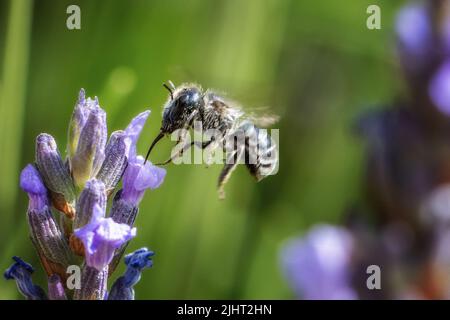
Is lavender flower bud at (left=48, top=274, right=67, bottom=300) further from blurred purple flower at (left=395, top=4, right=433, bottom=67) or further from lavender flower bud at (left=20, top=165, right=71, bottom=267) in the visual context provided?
blurred purple flower at (left=395, top=4, right=433, bottom=67)

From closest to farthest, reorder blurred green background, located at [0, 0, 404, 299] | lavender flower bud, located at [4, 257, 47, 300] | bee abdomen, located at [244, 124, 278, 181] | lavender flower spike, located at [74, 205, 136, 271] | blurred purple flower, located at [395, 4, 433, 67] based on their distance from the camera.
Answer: lavender flower spike, located at [74, 205, 136, 271]
lavender flower bud, located at [4, 257, 47, 300]
bee abdomen, located at [244, 124, 278, 181]
blurred green background, located at [0, 0, 404, 299]
blurred purple flower, located at [395, 4, 433, 67]

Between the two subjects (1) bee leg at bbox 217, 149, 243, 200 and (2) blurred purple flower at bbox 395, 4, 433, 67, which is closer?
(1) bee leg at bbox 217, 149, 243, 200

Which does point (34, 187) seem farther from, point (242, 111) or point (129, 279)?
point (242, 111)

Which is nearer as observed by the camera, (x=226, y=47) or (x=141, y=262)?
(x=141, y=262)

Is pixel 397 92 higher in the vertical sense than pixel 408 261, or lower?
higher

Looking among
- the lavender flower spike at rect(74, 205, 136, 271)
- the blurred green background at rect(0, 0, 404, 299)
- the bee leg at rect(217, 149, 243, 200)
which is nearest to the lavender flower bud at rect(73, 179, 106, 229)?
the lavender flower spike at rect(74, 205, 136, 271)

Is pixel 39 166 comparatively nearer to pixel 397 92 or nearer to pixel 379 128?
pixel 379 128
